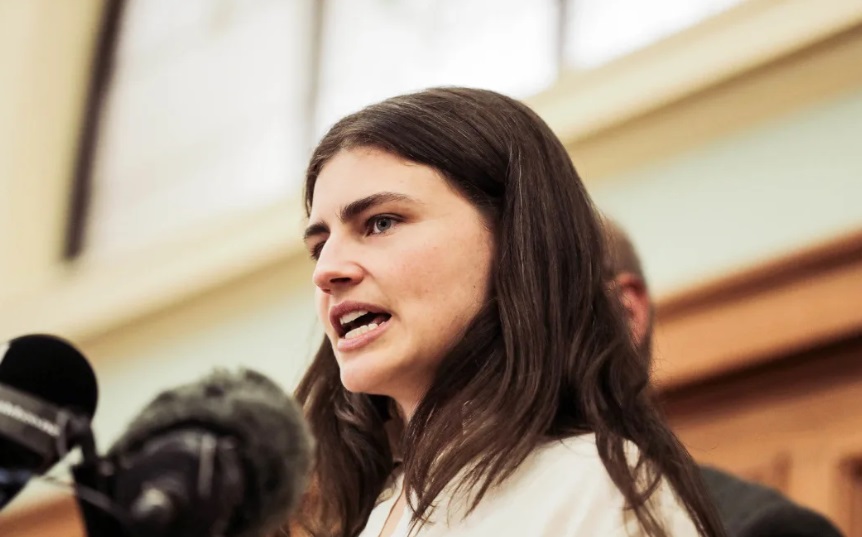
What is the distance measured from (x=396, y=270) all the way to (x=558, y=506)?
0.32m

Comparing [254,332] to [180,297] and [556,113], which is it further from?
[556,113]

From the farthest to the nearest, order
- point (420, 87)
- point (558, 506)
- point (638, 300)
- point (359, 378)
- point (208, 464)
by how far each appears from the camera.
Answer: point (420, 87) → point (638, 300) → point (359, 378) → point (558, 506) → point (208, 464)

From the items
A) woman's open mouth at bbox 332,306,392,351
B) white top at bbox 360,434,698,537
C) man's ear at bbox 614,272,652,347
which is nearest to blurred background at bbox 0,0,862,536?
man's ear at bbox 614,272,652,347

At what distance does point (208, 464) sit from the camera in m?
0.82

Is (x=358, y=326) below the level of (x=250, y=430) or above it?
below

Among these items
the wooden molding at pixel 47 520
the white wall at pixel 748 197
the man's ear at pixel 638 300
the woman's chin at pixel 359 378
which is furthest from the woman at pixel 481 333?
the wooden molding at pixel 47 520

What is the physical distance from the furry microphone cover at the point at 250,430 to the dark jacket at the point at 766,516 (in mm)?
961

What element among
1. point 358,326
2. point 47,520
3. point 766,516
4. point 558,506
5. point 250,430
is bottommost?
point 47,520

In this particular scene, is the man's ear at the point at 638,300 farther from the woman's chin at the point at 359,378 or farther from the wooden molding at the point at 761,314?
the woman's chin at the point at 359,378

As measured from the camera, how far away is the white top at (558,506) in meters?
1.16

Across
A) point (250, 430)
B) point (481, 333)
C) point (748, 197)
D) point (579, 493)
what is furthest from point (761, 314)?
point (250, 430)

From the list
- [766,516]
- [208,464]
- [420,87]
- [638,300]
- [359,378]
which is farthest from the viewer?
[420,87]

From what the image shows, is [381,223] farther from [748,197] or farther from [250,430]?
[748,197]

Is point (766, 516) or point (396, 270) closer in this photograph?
point (396, 270)
